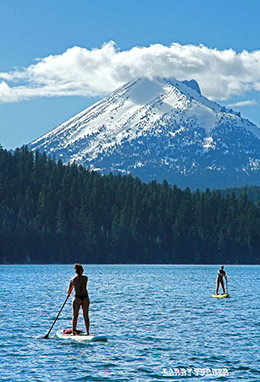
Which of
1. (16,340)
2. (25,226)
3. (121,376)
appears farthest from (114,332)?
(25,226)

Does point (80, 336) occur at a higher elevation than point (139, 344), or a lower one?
higher

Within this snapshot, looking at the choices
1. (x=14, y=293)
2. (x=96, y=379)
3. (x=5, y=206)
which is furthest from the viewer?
(x=5, y=206)

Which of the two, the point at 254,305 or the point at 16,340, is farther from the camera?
the point at 254,305

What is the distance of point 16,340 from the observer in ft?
113

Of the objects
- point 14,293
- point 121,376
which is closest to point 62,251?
point 14,293

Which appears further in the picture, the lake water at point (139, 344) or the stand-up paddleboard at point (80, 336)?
the stand-up paddleboard at point (80, 336)

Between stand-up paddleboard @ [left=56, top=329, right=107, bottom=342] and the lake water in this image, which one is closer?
the lake water

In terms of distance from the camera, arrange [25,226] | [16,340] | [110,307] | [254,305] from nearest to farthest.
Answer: [16,340]
[110,307]
[254,305]
[25,226]

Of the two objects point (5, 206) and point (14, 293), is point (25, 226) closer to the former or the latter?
point (5, 206)

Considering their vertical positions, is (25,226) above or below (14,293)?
above

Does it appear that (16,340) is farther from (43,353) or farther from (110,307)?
(110,307)

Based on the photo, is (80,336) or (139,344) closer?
(139,344)

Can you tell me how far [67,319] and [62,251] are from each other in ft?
469

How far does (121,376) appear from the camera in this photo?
2628cm
